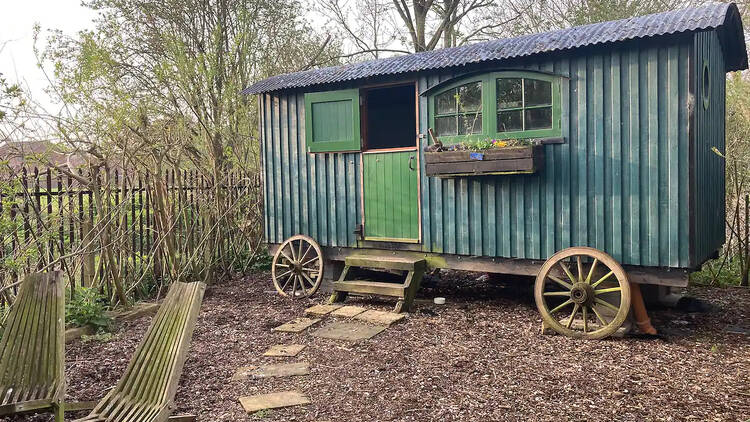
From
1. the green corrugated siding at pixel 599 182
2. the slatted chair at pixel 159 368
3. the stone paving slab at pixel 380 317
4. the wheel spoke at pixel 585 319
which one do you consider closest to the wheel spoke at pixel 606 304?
the wheel spoke at pixel 585 319

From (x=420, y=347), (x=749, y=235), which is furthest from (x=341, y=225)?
(x=749, y=235)

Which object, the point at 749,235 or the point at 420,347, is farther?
the point at 749,235

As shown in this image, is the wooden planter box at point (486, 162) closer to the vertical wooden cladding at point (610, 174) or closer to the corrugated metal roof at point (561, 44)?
the vertical wooden cladding at point (610, 174)

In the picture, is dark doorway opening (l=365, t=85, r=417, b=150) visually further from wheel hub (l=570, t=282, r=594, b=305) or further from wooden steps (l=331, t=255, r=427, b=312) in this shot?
wheel hub (l=570, t=282, r=594, b=305)

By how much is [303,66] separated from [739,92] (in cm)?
885

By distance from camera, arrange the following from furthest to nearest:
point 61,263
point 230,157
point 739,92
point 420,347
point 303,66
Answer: point 303,66 < point 230,157 < point 739,92 < point 61,263 < point 420,347

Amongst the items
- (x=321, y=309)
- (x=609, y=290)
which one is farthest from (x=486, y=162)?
(x=321, y=309)

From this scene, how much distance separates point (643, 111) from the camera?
5.23 metres

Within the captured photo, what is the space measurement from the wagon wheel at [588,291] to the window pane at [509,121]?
136 cm

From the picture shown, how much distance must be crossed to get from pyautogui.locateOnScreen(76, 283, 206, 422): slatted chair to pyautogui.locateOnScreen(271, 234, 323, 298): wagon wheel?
3.98 m

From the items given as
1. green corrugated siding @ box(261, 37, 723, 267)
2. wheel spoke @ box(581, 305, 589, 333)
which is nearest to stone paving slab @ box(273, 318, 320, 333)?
green corrugated siding @ box(261, 37, 723, 267)

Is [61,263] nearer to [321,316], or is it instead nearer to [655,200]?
[321,316]

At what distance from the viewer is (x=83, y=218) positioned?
6266mm

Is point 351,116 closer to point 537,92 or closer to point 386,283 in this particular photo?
point 386,283
